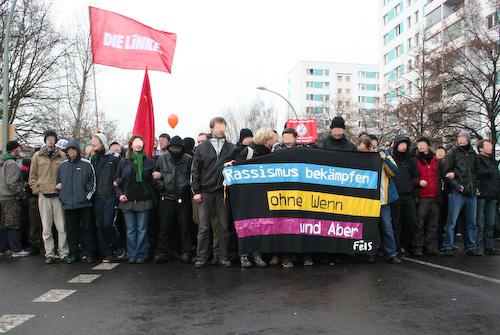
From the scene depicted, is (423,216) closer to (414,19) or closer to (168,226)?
(168,226)

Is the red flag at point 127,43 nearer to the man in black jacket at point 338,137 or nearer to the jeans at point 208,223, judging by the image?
the jeans at point 208,223

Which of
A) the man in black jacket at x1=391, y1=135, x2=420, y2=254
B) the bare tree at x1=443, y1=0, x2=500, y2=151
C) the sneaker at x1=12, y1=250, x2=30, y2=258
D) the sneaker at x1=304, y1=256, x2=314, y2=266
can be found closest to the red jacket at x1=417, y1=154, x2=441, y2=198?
the man in black jacket at x1=391, y1=135, x2=420, y2=254

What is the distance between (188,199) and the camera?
7.68 m

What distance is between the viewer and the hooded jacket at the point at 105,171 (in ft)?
25.2

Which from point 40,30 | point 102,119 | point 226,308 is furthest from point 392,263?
point 102,119

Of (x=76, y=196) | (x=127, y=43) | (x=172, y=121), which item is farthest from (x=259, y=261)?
(x=172, y=121)

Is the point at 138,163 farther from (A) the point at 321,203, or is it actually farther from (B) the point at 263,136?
(A) the point at 321,203

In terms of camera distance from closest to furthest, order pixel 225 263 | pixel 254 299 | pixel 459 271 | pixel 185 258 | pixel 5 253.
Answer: pixel 254 299 → pixel 459 271 → pixel 225 263 → pixel 185 258 → pixel 5 253

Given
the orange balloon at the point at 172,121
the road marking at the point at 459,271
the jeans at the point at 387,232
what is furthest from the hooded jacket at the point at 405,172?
the orange balloon at the point at 172,121

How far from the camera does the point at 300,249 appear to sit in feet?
22.4

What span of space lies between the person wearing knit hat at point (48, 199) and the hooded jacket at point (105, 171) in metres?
0.70

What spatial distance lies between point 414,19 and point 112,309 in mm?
66175

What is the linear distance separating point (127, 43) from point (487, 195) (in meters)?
7.44

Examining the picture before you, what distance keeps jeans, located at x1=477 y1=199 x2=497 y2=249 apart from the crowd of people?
18 mm
